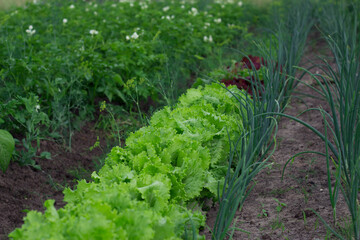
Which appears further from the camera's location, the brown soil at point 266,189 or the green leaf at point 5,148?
the green leaf at point 5,148

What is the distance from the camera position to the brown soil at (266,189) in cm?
260

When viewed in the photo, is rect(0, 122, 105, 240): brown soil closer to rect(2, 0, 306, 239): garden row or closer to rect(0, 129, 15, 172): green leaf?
rect(0, 129, 15, 172): green leaf

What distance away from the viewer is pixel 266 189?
3.05 meters

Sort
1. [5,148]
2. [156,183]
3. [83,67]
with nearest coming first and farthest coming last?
1. [156,183]
2. [5,148]
3. [83,67]

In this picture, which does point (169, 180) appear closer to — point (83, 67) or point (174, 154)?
point (174, 154)

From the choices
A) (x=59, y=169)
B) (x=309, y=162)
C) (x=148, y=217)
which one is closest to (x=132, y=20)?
(x=59, y=169)

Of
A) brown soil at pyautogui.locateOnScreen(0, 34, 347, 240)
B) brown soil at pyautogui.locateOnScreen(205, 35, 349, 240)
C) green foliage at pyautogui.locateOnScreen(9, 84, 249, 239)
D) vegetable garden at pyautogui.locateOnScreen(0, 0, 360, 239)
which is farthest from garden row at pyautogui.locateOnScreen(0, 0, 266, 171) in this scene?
brown soil at pyautogui.locateOnScreen(205, 35, 349, 240)

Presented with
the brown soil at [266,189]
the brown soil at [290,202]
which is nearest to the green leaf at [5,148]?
the brown soil at [266,189]

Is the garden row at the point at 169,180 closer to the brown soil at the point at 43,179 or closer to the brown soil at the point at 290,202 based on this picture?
the brown soil at the point at 290,202

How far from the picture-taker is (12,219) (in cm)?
289

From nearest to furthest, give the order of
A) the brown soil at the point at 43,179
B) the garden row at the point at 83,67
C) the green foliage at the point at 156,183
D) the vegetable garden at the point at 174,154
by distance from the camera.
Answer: the green foliage at the point at 156,183 → the vegetable garden at the point at 174,154 → the brown soil at the point at 43,179 → the garden row at the point at 83,67

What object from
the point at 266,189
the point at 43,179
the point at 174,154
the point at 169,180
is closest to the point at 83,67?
the point at 43,179

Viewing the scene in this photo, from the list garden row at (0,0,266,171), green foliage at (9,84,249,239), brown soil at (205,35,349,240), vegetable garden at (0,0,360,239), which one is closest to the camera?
green foliage at (9,84,249,239)

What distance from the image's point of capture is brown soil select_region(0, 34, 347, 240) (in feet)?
8.53
